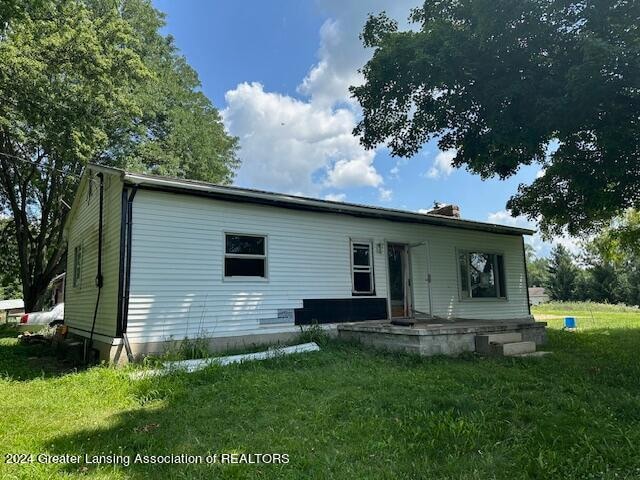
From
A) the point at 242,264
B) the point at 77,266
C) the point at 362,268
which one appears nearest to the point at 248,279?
the point at 242,264

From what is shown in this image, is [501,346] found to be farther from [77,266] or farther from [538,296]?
[538,296]

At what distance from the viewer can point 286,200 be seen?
9656mm

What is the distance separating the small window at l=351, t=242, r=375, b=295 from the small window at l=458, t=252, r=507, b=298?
133 inches

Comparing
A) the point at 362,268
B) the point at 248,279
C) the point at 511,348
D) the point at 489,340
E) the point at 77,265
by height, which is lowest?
the point at 511,348

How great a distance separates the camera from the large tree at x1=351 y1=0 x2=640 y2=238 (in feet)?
23.6

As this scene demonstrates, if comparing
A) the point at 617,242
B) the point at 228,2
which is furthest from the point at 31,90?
the point at 617,242

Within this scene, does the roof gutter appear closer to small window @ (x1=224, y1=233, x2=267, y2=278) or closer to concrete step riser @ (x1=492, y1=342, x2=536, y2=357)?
small window @ (x1=224, y1=233, x2=267, y2=278)

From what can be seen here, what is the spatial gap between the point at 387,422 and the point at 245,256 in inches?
223

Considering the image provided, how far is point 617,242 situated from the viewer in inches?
685

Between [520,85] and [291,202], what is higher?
[520,85]

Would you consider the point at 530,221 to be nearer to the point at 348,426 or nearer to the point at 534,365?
the point at 534,365

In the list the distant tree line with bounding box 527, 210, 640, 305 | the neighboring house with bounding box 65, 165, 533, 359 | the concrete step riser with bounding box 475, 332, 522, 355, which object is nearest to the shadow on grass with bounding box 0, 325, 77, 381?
the neighboring house with bounding box 65, 165, 533, 359

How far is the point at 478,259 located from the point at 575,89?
280 inches

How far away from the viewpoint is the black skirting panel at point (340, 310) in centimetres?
988
